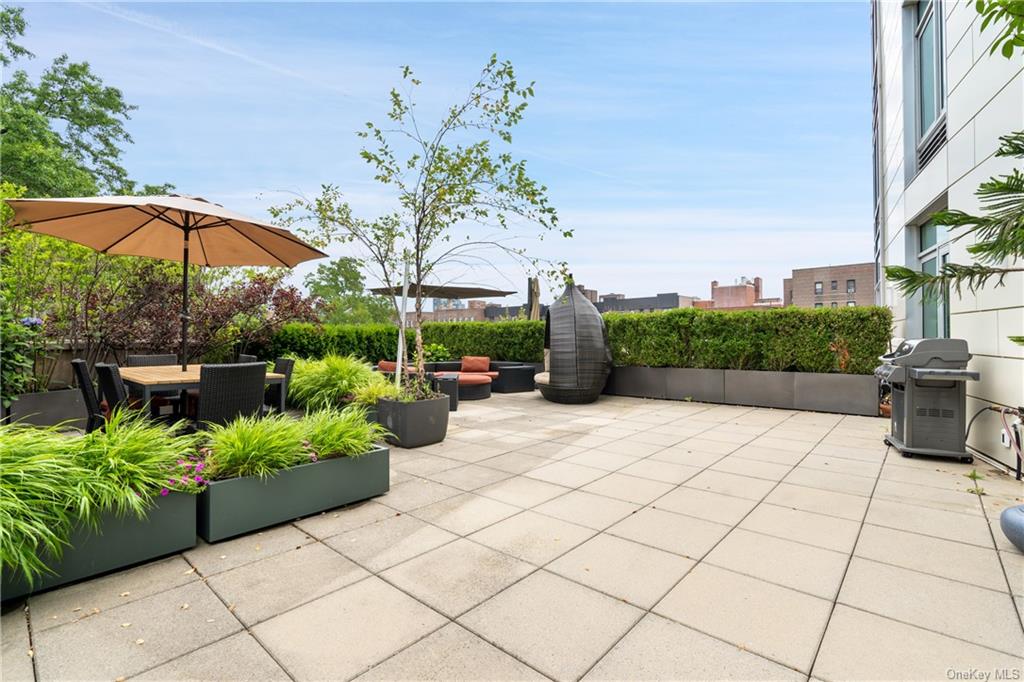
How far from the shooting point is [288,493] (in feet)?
10.00

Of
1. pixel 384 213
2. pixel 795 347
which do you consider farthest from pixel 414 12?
pixel 795 347

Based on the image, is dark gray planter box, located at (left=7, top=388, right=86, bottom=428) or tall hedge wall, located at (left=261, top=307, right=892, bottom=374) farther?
tall hedge wall, located at (left=261, top=307, right=892, bottom=374)

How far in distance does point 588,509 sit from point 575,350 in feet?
16.4

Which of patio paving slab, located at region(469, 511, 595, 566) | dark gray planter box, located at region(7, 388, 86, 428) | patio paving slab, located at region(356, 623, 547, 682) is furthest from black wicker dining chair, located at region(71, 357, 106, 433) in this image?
patio paving slab, located at region(356, 623, 547, 682)

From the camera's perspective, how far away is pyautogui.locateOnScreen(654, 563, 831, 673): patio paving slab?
1811 mm

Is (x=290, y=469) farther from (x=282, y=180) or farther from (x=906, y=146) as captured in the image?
(x=906, y=146)

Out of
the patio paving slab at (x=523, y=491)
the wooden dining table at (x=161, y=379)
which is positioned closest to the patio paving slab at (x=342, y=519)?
the patio paving slab at (x=523, y=491)

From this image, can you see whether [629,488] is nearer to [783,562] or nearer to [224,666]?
[783,562]

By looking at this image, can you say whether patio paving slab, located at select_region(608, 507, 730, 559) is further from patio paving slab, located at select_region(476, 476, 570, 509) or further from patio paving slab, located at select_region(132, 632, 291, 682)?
patio paving slab, located at select_region(132, 632, 291, 682)

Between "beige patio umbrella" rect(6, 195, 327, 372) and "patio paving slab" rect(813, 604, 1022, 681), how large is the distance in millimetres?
4875

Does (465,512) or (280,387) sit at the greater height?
(280,387)

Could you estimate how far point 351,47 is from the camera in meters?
6.85

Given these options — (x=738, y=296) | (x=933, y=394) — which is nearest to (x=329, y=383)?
(x=933, y=394)

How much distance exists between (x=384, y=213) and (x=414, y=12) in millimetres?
3408
